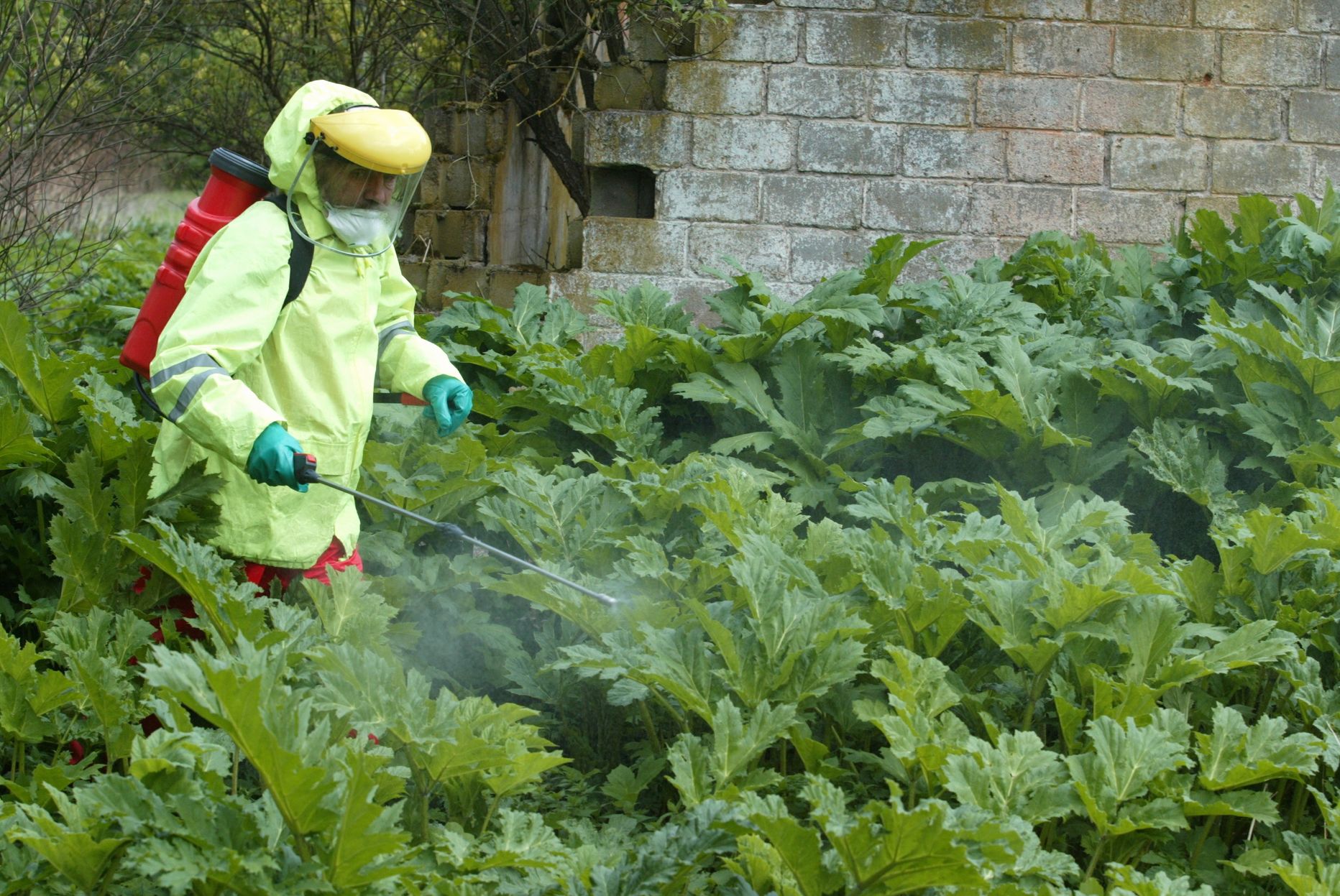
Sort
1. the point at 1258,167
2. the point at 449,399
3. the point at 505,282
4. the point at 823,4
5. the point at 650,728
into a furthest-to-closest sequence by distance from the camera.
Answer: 1. the point at 505,282
2. the point at 1258,167
3. the point at 823,4
4. the point at 449,399
5. the point at 650,728

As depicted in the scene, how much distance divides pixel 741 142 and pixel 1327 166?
2834mm

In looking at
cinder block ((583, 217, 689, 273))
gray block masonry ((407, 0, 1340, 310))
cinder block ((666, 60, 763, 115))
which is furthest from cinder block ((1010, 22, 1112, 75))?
cinder block ((583, 217, 689, 273))

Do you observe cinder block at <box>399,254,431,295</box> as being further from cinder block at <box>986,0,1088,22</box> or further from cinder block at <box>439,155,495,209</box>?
cinder block at <box>986,0,1088,22</box>

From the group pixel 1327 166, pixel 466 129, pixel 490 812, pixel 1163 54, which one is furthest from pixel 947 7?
pixel 490 812

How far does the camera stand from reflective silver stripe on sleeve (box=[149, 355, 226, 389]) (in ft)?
9.59

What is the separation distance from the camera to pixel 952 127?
21.6 ft

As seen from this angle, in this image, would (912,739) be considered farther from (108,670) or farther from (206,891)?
(108,670)

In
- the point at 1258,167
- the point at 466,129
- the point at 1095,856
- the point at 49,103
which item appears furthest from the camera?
the point at 466,129

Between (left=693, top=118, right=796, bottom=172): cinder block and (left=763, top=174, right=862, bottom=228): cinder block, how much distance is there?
12 cm

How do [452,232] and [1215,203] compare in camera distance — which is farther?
[452,232]

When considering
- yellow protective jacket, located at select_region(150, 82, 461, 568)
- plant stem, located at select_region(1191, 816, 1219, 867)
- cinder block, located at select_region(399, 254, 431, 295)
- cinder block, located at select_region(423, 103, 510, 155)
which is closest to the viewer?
plant stem, located at select_region(1191, 816, 1219, 867)

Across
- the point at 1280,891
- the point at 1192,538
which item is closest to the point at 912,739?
the point at 1280,891

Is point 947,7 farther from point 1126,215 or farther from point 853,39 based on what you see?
point 1126,215

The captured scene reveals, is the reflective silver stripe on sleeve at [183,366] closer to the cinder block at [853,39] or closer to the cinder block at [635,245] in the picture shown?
the cinder block at [635,245]
